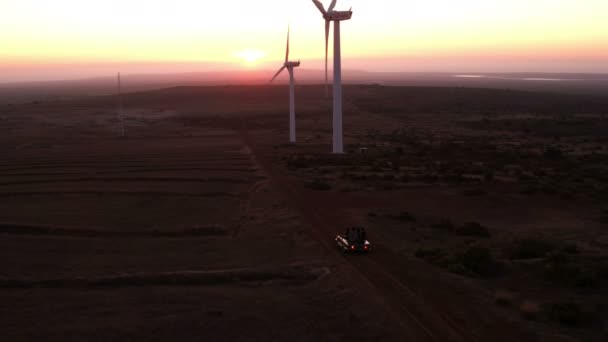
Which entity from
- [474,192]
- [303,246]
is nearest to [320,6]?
[474,192]

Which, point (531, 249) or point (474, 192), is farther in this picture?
point (474, 192)

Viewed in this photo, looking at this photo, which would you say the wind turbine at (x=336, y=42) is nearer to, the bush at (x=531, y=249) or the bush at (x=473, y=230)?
the bush at (x=473, y=230)

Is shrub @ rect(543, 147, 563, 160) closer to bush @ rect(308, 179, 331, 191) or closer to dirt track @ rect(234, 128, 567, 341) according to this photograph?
bush @ rect(308, 179, 331, 191)

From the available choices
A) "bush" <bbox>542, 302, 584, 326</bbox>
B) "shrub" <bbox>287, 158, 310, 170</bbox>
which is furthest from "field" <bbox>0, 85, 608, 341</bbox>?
"shrub" <bbox>287, 158, 310, 170</bbox>

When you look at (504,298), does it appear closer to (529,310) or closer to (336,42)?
(529,310)

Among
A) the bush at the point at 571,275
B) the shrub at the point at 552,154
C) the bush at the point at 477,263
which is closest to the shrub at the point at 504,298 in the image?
the bush at the point at 477,263

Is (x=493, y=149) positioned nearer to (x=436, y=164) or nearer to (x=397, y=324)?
(x=436, y=164)

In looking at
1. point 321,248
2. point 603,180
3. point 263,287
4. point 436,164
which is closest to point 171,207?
point 321,248
